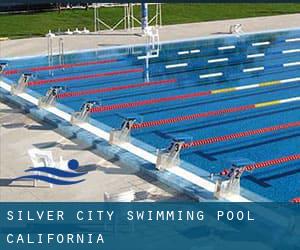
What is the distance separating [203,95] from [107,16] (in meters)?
12.9

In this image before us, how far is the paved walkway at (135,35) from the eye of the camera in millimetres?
18531

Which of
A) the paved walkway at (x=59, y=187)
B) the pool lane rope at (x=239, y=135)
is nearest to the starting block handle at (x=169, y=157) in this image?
the paved walkway at (x=59, y=187)

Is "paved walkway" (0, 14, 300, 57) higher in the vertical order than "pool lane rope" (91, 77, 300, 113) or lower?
higher

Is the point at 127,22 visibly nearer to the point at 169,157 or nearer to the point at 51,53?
the point at 51,53

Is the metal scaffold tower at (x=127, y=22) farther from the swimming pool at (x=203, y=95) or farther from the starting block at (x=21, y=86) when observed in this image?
the starting block at (x=21, y=86)

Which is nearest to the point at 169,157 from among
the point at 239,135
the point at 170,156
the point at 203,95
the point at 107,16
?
the point at 170,156

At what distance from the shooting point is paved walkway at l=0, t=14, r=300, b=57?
18.5m

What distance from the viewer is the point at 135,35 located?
2084 cm

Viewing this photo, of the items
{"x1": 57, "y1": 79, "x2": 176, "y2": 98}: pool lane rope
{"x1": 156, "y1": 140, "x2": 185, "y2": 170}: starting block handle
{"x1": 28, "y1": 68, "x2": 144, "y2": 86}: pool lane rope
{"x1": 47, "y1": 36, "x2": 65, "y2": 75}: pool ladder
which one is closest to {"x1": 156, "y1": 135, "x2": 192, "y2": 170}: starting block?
{"x1": 156, "y1": 140, "x2": 185, "y2": 170}: starting block handle

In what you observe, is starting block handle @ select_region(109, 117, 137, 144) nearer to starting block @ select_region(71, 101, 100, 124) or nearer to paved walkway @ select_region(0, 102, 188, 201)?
paved walkway @ select_region(0, 102, 188, 201)

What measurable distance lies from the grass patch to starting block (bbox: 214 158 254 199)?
14751 mm

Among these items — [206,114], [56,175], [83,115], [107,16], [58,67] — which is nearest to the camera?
[56,175]

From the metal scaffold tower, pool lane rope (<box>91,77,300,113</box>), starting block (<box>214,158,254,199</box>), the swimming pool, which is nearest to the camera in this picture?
starting block (<box>214,158,254,199</box>)

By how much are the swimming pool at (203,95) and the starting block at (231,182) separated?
8.5 inches
